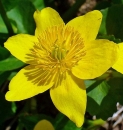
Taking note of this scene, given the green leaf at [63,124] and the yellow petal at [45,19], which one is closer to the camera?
the yellow petal at [45,19]

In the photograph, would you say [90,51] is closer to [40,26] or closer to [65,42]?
[65,42]

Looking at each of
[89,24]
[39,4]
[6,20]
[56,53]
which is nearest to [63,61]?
[56,53]

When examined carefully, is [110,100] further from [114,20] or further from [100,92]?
[114,20]

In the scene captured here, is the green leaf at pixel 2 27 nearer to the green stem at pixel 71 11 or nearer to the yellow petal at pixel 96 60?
the green stem at pixel 71 11

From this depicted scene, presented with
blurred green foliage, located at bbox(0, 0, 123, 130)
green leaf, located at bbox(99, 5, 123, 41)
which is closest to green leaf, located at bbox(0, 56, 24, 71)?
blurred green foliage, located at bbox(0, 0, 123, 130)

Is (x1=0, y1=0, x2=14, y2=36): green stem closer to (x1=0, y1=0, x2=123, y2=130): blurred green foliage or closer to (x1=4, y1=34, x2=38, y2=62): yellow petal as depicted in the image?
(x1=0, y1=0, x2=123, y2=130): blurred green foliage

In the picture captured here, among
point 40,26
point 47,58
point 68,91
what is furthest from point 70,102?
point 40,26

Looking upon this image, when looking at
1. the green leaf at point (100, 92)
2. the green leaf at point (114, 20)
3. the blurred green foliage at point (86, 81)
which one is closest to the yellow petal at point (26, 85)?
the blurred green foliage at point (86, 81)
